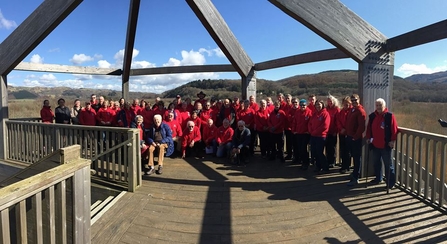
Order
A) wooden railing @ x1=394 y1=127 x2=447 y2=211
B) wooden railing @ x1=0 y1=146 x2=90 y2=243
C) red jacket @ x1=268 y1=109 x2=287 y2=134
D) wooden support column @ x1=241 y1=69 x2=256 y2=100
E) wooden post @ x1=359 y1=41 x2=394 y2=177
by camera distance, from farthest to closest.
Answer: wooden support column @ x1=241 y1=69 x2=256 y2=100
red jacket @ x1=268 y1=109 x2=287 y2=134
wooden post @ x1=359 y1=41 x2=394 y2=177
wooden railing @ x1=394 y1=127 x2=447 y2=211
wooden railing @ x1=0 y1=146 x2=90 y2=243

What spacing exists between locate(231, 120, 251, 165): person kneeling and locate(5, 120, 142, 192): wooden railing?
7.22 feet

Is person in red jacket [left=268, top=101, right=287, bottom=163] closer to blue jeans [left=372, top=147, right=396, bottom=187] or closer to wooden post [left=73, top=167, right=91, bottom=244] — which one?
blue jeans [left=372, top=147, right=396, bottom=187]

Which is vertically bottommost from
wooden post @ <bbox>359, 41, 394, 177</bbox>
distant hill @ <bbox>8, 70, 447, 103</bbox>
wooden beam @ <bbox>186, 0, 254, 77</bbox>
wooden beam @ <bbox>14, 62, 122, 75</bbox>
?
wooden post @ <bbox>359, 41, 394, 177</bbox>

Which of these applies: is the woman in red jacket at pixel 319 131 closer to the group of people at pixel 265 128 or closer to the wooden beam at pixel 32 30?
the group of people at pixel 265 128

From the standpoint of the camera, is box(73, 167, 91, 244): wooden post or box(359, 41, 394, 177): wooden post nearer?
box(73, 167, 91, 244): wooden post

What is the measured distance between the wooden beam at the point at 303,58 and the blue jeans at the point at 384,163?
1949mm

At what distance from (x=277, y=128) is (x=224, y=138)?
51.9 inches

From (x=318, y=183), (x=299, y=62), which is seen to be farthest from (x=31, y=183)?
(x=299, y=62)

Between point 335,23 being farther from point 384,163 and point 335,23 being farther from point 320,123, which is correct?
point 384,163

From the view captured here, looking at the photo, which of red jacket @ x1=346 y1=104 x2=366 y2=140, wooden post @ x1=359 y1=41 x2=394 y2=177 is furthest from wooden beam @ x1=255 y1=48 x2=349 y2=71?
red jacket @ x1=346 y1=104 x2=366 y2=140

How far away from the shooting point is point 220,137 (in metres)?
6.65

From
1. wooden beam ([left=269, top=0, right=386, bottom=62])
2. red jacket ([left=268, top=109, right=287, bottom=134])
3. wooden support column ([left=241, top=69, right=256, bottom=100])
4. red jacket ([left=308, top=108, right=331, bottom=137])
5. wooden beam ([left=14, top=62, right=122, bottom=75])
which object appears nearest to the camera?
wooden beam ([left=269, top=0, right=386, bottom=62])

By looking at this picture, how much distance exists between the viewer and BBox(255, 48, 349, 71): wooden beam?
593 cm

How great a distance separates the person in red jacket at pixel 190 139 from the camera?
21.7 ft
